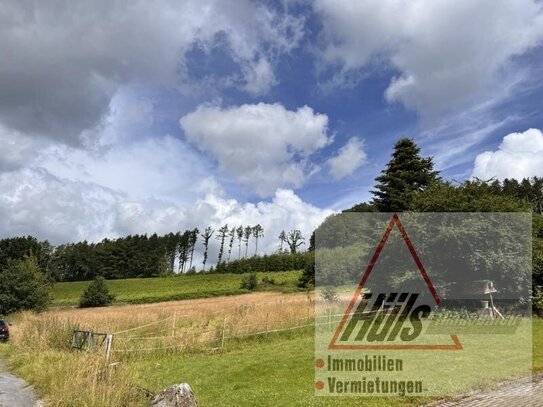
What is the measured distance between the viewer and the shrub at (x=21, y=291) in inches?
1785

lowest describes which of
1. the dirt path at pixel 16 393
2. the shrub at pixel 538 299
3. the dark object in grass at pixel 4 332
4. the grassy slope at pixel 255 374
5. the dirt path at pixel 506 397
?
the dark object in grass at pixel 4 332

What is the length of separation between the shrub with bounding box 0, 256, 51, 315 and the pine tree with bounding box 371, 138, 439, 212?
1395 inches

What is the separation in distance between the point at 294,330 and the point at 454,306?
7212mm

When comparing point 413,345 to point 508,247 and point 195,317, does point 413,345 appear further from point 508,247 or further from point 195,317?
point 195,317

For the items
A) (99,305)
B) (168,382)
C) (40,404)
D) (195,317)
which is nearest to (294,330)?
(195,317)

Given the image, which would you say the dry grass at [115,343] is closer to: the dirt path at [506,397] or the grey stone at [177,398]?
the grey stone at [177,398]

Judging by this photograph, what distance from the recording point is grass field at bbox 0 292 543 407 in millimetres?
9234

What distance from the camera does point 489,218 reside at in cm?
2059

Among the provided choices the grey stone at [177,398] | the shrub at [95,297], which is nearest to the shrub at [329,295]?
the grey stone at [177,398]

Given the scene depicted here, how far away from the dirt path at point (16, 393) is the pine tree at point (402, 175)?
96.0ft

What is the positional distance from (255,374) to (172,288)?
64.4 meters

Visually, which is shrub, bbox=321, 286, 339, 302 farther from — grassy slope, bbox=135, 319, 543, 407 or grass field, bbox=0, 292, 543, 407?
grassy slope, bbox=135, 319, 543, 407

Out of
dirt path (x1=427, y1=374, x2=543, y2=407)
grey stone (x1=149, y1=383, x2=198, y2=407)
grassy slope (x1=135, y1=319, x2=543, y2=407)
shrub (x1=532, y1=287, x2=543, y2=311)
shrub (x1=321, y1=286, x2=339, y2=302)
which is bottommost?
grassy slope (x1=135, y1=319, x2=543, y2=407)

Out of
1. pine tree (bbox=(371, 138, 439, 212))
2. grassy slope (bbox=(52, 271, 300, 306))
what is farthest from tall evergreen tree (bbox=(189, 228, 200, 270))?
pine tree (bbox=(371, 138, 439, 212))
